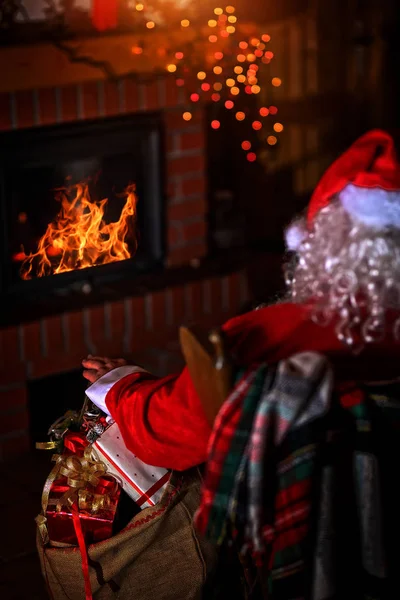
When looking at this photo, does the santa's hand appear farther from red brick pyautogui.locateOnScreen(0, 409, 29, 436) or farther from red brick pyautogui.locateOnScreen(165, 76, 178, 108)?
red brick pyautogui.locateOnScreen(165, 76, 178, 108)

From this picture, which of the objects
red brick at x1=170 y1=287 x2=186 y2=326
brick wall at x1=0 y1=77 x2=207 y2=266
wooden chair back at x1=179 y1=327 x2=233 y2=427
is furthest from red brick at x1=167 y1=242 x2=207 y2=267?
wooden chair back at x1=179 y1=327 x2=233 y2=427

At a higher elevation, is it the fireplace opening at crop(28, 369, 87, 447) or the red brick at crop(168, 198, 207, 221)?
the red brick at crop(168, 198, 207, 221)

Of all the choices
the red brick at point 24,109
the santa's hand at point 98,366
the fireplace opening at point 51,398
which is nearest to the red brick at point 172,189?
the red brick at point 24,109

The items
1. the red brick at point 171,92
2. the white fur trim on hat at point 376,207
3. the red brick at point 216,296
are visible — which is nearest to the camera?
the white fur trim on hat at point 376,207

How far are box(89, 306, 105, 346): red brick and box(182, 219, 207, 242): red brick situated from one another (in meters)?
0.42

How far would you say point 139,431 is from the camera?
5.59 feet

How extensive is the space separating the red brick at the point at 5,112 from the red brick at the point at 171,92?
1.87 ft

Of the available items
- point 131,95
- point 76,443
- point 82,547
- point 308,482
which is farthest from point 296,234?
point 131,95

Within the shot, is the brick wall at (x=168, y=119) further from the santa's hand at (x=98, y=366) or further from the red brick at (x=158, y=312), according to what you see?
the santa's hand at (x=98, y=366)

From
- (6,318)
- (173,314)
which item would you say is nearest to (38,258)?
(6,318)

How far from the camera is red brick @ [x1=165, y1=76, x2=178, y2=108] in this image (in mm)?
3010

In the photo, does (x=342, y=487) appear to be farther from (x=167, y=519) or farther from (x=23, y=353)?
(x=23, y=353)

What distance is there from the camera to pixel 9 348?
2.80 m

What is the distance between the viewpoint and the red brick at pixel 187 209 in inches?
123
